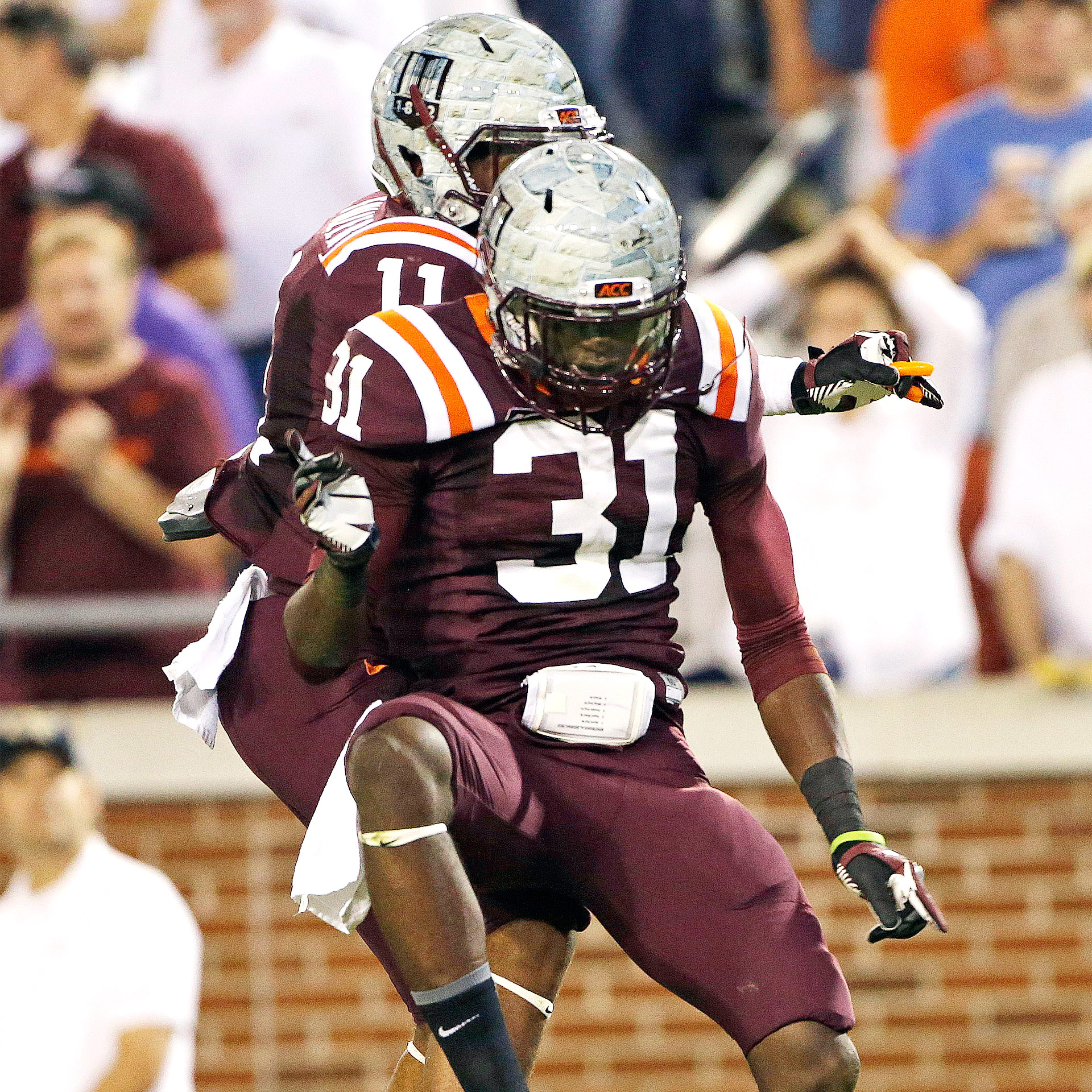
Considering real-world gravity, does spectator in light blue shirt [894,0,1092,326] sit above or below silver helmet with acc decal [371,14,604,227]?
below

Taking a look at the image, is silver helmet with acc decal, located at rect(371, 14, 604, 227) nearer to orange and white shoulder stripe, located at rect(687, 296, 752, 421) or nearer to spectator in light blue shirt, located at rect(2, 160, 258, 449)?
orange and white shoulder stripe, located at rect(687, 296, 752, 421)

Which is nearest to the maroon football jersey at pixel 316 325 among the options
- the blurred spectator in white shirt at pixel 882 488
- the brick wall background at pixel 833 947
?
the blurred spectator in white shirt at pixel 882 488

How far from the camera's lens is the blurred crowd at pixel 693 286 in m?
6.04

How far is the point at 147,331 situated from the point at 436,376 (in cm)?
346

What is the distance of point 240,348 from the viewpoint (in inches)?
261

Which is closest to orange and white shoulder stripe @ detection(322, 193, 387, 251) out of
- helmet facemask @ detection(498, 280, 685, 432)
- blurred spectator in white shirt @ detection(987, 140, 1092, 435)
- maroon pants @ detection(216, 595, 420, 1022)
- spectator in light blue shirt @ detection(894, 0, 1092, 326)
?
helmet facemask @ detection(498, 280, 685, 432)

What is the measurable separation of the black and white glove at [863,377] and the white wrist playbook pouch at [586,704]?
48cm

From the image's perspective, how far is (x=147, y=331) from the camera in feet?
20.6

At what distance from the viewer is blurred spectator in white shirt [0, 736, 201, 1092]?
5.27m

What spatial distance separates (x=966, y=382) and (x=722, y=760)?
127cm

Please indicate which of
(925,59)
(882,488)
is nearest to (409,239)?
(882,488)

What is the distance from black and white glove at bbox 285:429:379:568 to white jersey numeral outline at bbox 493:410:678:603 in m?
0.27

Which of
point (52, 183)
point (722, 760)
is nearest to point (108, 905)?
point (722, 760)

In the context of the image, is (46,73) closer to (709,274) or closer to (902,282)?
(709,274)
